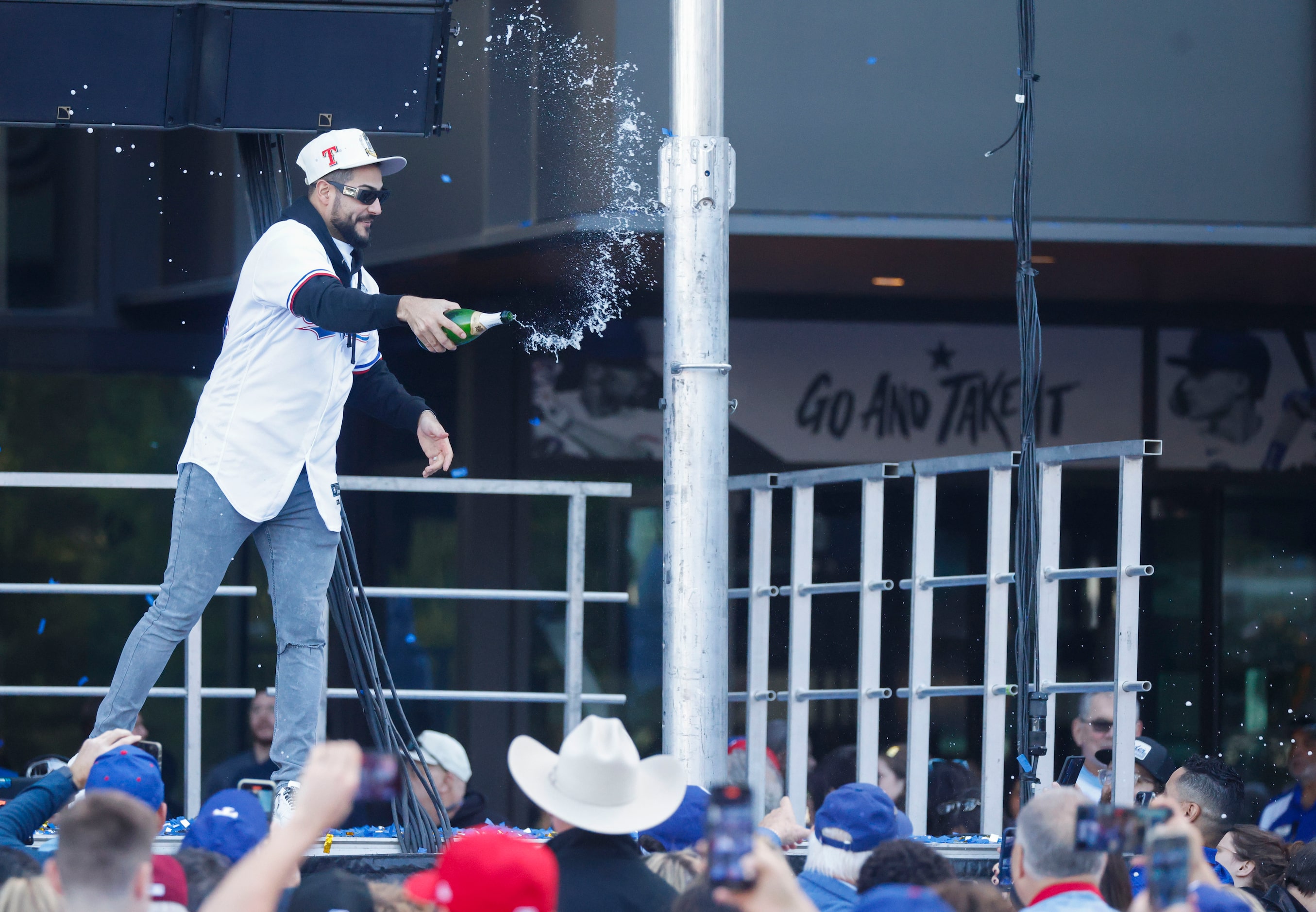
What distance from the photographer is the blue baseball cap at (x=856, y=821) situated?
3455 mm

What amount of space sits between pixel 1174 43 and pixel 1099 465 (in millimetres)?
2823

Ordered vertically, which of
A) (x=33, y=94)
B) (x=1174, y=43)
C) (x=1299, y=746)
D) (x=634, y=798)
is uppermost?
(x=1174, y=43)

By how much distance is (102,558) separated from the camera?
8.98 meters

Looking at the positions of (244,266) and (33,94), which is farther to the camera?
(33,94)

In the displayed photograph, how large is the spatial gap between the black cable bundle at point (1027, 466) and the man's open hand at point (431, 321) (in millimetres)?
1656

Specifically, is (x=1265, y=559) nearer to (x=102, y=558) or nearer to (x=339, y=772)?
(x=102, y=558)

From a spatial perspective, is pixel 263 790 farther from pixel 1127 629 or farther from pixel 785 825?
pixel 1127 629

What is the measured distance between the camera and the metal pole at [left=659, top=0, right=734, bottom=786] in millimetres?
4473

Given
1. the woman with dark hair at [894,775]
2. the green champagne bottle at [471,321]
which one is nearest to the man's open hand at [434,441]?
the green champagne bottle at [471,321]

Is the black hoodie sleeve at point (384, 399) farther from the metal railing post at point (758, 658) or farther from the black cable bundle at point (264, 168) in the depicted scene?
the metal railing post at point (758, 658)

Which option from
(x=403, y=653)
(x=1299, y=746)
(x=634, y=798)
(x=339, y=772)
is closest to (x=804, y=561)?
(x=1299, y=746)

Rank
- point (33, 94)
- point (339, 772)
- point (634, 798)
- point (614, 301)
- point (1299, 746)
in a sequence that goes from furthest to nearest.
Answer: point (614, 301)
point (1299, 746)
point (33, 94)
point (634, 798)
point (339, 772)

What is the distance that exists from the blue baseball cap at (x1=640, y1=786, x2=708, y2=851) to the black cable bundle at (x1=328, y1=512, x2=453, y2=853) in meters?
1.24

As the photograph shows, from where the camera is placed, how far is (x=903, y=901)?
2613 mm
